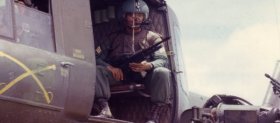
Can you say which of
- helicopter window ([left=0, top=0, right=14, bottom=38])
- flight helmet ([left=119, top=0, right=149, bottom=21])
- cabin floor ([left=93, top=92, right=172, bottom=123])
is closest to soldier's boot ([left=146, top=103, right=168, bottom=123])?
cabin floor ([left=93, top=92, right=172, bottom=123])

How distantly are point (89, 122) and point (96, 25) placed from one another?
2.43 m

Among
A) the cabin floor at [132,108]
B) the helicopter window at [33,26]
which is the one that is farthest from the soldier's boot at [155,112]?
the helicopter window at [33,26]

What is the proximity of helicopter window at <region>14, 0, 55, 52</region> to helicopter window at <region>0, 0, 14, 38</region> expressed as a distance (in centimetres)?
9

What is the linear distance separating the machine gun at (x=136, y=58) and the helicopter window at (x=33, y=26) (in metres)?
1.64

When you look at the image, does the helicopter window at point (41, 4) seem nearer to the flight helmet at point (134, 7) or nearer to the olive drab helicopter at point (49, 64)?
the olive drab helicopter at point (49, 64)

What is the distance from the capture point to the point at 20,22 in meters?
4.74

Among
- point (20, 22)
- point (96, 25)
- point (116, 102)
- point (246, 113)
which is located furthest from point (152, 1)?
point (20, 22)

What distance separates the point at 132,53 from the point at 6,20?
2.47m

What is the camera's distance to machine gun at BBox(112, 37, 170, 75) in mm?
6489

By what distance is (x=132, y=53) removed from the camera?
22.3 ft

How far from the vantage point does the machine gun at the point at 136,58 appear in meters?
6.49

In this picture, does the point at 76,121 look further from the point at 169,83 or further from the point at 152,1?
the point at 152,1

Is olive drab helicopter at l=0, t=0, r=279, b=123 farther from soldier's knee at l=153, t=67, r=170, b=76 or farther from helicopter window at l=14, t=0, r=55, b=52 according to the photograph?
soldier's knee at l=153, t=67, r=170, b=76

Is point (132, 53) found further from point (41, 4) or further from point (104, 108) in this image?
point (41, 4)
